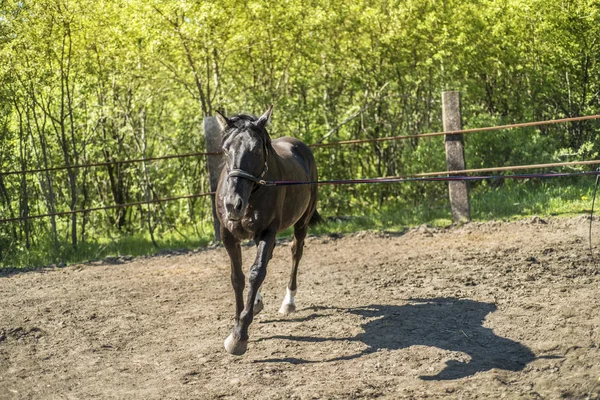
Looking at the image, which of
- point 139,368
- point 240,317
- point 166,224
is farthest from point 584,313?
point 166,224

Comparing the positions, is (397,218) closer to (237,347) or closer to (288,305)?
(288,305)

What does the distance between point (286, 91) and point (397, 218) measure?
310 centimetres

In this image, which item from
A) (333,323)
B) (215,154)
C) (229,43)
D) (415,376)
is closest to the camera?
(415,376)

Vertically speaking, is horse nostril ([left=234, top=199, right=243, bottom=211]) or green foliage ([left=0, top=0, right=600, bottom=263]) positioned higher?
green foliage ([left=0, top=0, right=600, bottom=263])

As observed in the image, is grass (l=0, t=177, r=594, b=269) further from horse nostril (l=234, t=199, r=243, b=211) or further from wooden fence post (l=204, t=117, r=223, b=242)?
horse nostril (l=234, t=199, r=243, b=211)

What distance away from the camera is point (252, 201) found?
19.2ft

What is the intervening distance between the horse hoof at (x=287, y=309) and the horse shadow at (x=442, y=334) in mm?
205

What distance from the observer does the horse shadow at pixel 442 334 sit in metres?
5.08

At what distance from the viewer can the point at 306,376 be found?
5.07 meters

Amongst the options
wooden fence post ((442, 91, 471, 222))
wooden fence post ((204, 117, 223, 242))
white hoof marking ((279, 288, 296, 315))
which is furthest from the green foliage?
white hoof marking ((279, 288, 296, 315))

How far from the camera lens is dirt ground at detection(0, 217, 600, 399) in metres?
4.91

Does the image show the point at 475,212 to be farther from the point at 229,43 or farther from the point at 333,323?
the point at 333,323

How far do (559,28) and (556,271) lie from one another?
6.00 m

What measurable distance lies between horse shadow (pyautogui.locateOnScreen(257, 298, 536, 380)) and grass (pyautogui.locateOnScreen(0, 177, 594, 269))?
4316 millimetres
